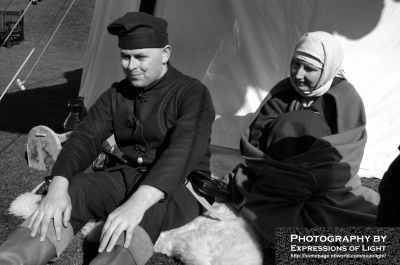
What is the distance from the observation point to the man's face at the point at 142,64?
6.98 feet

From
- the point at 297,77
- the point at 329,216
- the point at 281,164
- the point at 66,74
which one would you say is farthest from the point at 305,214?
the point at 66,74

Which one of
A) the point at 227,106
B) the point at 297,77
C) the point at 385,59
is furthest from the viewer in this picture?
the point at 227,106

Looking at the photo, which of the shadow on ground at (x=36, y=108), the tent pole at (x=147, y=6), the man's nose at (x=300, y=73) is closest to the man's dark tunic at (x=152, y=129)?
the man's nose at (x=300, y=73)

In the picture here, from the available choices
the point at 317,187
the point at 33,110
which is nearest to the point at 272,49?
the point at 317,187

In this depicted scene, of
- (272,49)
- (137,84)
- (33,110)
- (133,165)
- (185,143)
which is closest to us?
(185,143)

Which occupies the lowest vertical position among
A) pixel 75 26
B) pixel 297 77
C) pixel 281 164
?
pixel 75 26

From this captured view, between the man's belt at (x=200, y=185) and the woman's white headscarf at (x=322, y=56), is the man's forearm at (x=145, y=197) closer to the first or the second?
the man's belt at (x=200, y=185)

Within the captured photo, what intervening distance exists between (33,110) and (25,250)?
3.74 metres

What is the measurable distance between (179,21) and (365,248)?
283 cm

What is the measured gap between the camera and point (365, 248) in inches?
52.9

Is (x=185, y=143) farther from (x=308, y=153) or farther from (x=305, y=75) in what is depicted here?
(x=305, y=75)

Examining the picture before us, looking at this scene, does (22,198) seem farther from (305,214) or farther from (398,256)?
(398,256)

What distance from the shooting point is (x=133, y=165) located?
2.35 metres

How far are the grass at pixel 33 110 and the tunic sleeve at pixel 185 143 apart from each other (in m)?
0.51
